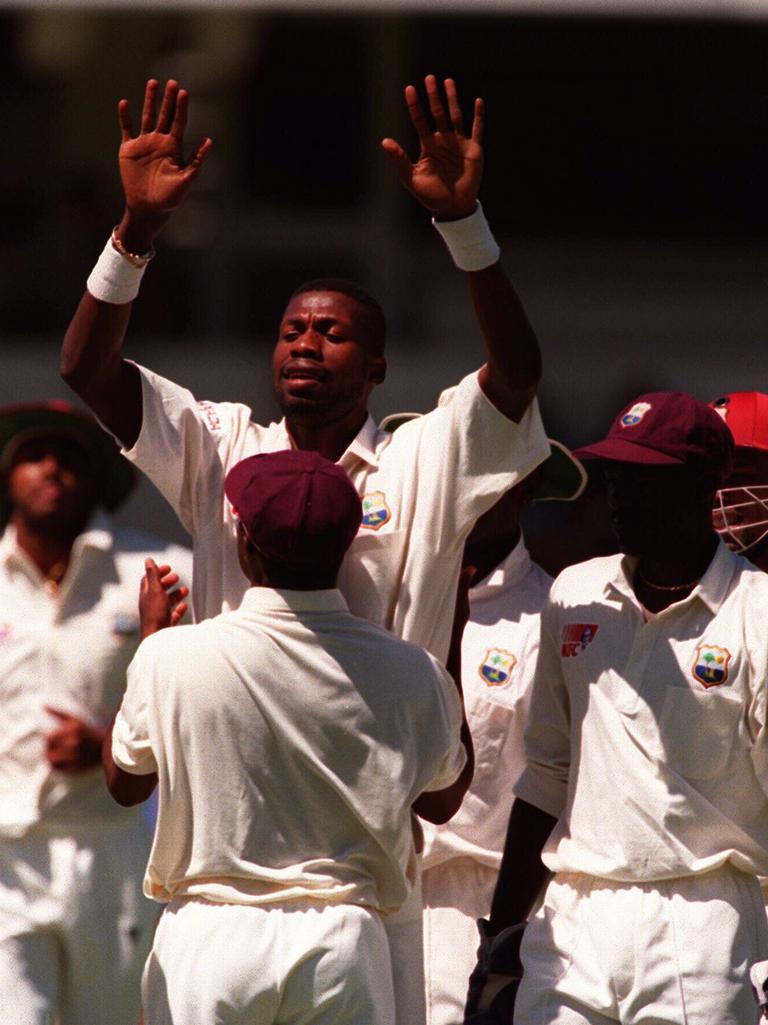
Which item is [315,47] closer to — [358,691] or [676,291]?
[676,291]

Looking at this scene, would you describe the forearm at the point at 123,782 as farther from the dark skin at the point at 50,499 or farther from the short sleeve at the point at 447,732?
the dark skin at the point at 50,499

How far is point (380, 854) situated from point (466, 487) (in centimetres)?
76

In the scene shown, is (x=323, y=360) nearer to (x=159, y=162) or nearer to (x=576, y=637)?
(x=159, y=162)

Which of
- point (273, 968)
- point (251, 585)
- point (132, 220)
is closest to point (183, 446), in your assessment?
point (251, 585)

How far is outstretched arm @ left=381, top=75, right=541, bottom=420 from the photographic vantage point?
4184 millimetres

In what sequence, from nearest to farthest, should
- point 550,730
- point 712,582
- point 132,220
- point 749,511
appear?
1. point 132,220
2. point 712,582
3. point 550,730
4. point 749,511

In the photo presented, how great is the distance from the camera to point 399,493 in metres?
4.43

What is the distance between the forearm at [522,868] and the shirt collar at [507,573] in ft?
2.91

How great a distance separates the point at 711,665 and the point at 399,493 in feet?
2.32

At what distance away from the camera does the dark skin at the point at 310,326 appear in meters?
4.19

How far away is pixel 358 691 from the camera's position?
13.2ft

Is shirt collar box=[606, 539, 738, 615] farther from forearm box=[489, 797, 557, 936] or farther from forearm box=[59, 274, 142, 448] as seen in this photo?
forearm box=[59, 274, 142, 448]

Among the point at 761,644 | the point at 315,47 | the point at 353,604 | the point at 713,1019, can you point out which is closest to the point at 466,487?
the point at 353,604

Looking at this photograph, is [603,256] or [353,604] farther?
[603,256]
